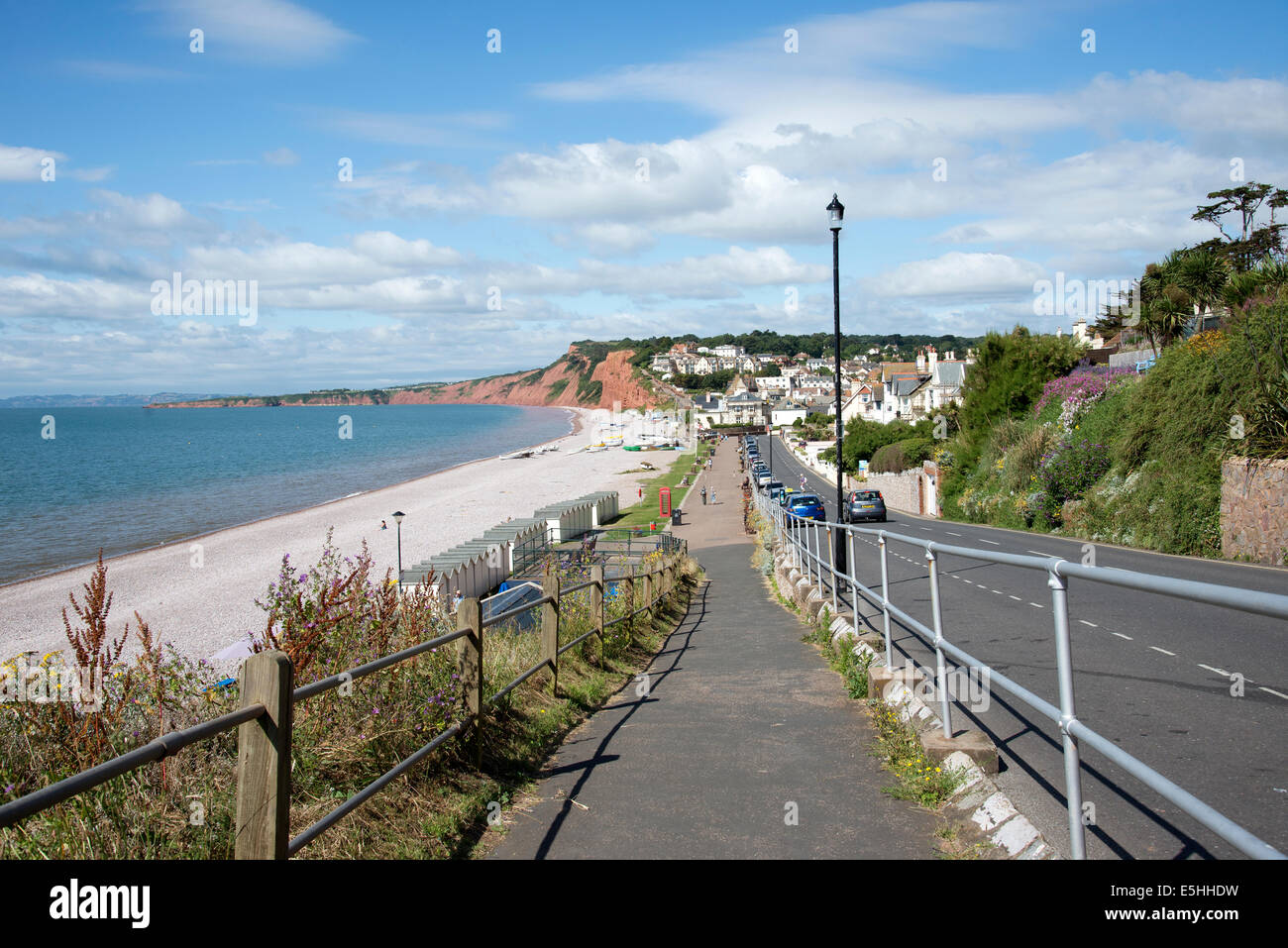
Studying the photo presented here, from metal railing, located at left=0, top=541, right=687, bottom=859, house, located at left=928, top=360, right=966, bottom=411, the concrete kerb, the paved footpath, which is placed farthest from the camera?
house, located at left=928, top=360, right=966, bottom=411

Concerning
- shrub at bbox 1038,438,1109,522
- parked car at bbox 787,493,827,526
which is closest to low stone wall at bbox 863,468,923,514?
parked car at bbox 787,493,827,526

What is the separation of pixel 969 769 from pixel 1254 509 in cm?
1809

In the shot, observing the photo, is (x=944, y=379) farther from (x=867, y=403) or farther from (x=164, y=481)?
(x=164, y=481)

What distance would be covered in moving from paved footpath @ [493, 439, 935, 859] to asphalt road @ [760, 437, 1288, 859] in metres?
0.85

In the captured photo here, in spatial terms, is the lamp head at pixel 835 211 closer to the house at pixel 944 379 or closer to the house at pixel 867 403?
the house at pixel 944 379

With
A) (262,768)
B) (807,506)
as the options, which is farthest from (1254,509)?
(262,768)

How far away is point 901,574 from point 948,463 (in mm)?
31813

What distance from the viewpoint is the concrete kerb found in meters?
4.13

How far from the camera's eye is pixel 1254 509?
62.7ft

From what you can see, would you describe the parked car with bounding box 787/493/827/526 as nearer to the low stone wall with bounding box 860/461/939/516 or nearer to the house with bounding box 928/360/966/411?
the low stone wall with bounding box 860/461/939/516

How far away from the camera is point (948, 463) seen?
46219mm

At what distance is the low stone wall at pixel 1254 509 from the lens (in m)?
18.3

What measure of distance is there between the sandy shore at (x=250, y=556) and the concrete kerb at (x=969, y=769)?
28.3ft
